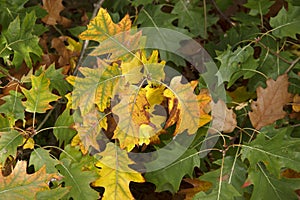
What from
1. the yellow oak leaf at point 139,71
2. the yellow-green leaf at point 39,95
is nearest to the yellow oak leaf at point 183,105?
the yellow oak leaf at point 139,71

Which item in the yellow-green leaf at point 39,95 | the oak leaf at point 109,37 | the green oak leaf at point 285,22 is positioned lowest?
the yellow-green leaf at point 39,95

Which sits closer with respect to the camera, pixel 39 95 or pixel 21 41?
pixel 39 95

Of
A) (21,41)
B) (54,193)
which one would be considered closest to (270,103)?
(54,193)

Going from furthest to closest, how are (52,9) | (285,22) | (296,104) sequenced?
(52,9)
(285,22)
(296,104)

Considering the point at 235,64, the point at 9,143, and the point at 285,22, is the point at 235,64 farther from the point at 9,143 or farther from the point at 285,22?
the point at 9,143

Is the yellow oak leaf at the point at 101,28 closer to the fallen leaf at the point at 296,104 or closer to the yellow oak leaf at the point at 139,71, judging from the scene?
the yellow oak leaf at the point at 139,71

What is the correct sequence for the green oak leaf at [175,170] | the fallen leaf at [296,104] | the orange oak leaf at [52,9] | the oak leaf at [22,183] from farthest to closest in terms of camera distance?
the orange oak leaf at [52,9] → the fallen leaf at [296,104] → the green oak leaf at [175,170] → the oak leaf at [22,183]
